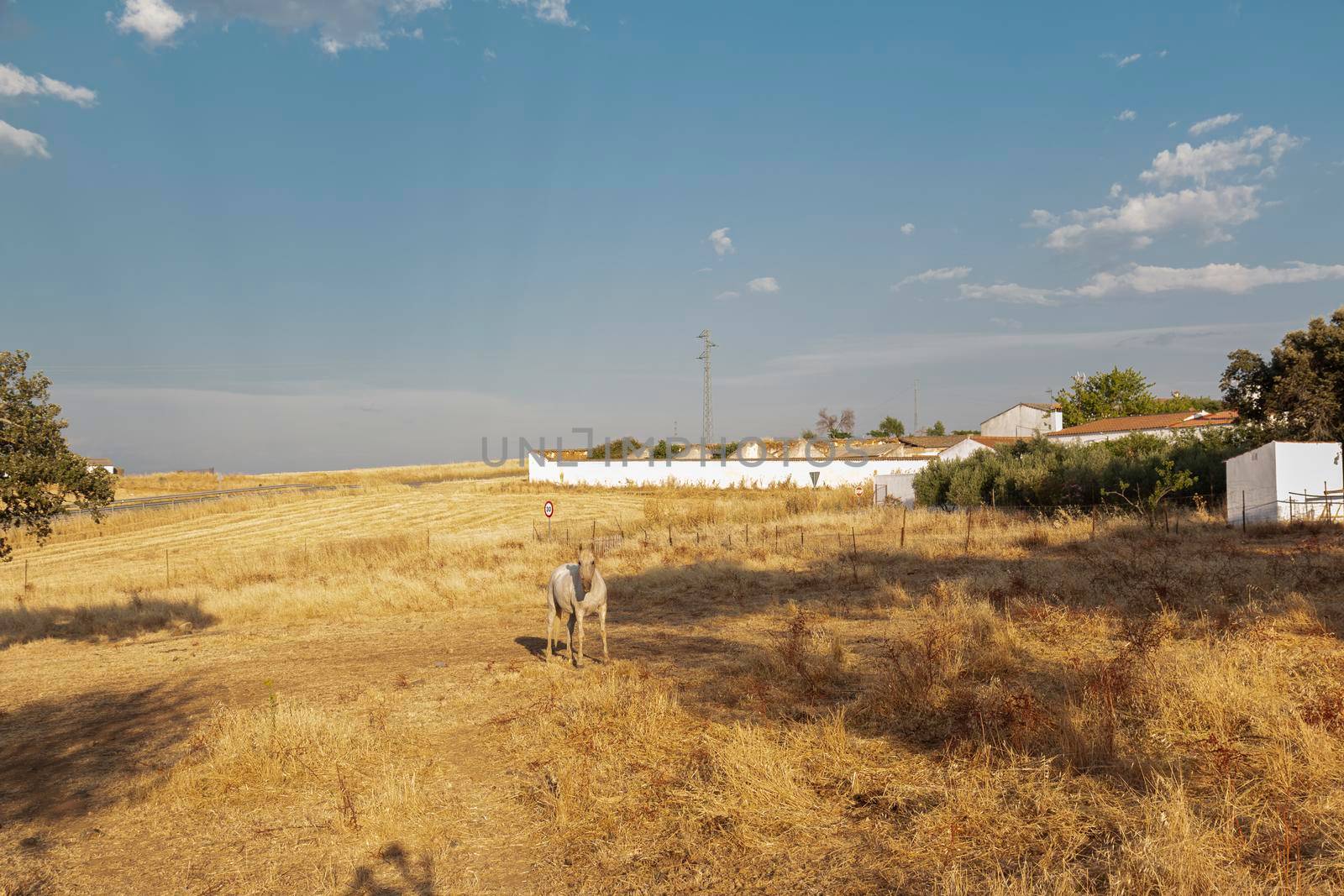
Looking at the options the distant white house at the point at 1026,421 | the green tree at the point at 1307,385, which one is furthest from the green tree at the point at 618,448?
the green tree at the point at 1307,385

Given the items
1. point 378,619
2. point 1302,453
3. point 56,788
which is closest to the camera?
point 56,788

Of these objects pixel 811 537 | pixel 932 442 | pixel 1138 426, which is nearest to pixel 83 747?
pixel 811 537

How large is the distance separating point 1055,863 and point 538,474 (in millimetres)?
64583

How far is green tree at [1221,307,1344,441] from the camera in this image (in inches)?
1213

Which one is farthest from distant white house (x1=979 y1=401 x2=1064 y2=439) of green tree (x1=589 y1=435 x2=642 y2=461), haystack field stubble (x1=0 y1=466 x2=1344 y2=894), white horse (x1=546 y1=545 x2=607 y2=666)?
white horse (x1=546 y1=545 x2=607 y2=666)

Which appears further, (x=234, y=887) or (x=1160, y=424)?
(x=1160, y=424)

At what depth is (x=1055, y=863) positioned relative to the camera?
17.2ft

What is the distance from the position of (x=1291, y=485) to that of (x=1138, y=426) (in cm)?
4355

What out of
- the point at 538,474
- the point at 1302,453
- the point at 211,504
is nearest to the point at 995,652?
the point at 1302,453

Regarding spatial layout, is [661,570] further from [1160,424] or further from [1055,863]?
[1160,424]

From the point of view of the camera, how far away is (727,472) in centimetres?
6244

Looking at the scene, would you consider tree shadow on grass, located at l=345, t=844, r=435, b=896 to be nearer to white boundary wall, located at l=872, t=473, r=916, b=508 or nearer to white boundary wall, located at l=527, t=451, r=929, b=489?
white boundary wall, located at l=872, t=473, r=916, b=508

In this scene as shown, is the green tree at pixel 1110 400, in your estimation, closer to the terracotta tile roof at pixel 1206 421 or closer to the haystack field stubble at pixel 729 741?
the terracotta tile roof at pixel 1206 421

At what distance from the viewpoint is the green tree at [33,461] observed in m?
14.1
